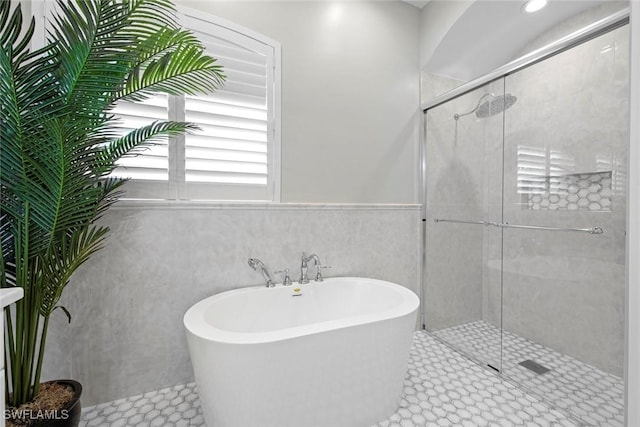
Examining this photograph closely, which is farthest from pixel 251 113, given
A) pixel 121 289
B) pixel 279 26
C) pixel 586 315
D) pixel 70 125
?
pixel 586 315

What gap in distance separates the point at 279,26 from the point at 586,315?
8.78ft

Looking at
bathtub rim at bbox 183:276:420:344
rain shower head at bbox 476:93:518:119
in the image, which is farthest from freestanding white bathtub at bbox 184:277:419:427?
rain shower head at bbox 476:93:518:119

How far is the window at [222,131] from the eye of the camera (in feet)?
5.79

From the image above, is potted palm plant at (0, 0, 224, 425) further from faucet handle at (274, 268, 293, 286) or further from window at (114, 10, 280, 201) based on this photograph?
faucet handle at (274, 268, 293, 286)

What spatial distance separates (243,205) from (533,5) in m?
2.58

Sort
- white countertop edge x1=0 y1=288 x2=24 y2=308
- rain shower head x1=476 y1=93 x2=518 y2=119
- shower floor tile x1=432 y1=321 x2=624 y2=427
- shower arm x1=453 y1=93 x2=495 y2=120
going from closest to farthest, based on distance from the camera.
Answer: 1. white countertop edge x1=0 y1=288 x2=24 y2=308
2. shower floor tile x1=432 y1=321 x2=624 y2=427
3. rain shower head x1=476 y1=93 x2=518 y2=119
4. shower arm x1=453 y1=93 x2=495 y2=120

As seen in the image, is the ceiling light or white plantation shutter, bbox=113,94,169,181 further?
the ceiling light

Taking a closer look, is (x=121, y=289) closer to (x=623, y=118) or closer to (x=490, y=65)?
(x=623, y=118)

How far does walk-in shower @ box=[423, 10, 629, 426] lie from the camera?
1.54m

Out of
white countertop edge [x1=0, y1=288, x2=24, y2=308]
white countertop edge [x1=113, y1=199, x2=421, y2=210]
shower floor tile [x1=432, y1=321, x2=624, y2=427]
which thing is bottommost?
shower floor tile [x1=432, y1=321, x2=624, y2=427]

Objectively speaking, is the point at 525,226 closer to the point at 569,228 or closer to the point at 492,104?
the point at 569,228

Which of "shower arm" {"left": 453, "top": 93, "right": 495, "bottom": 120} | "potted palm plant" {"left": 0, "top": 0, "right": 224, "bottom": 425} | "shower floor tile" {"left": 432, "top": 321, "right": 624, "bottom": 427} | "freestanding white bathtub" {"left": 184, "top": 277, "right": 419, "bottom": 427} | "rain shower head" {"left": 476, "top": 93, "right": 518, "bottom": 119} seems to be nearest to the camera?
"potted palm plant" {"left": 0, "top": 0, "right": 224, "bottom": 425}

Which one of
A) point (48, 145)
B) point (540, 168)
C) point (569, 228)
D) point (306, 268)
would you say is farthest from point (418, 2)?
point (48, 145)

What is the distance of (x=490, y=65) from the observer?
274 centimetres
